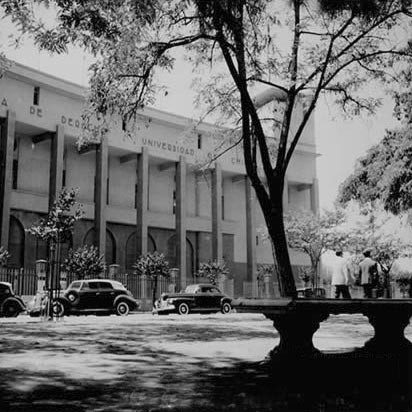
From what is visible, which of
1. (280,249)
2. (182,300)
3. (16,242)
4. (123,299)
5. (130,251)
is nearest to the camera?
(280,249)

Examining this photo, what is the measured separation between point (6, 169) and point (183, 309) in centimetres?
1355

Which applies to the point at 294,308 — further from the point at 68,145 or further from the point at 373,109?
the point at 68,145

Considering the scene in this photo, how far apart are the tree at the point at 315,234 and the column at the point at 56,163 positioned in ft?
63.0

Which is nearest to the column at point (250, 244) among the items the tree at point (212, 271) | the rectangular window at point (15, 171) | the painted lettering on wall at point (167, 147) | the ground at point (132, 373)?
the tree at point (212, 271)

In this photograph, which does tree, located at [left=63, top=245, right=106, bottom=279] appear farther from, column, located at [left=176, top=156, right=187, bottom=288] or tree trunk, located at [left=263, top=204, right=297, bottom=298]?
tree trunk, located at [left=263, top=204, right=297, bottom=298]

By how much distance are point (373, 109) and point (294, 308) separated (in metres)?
9.46

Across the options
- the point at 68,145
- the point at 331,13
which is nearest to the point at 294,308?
the point at 331,13

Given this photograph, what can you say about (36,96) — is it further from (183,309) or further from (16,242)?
(183,309)

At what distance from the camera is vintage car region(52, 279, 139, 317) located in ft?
69.2

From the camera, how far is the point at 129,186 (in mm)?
39656

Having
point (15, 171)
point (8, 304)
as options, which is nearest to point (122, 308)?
point (8, 304)

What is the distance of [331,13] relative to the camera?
944cm

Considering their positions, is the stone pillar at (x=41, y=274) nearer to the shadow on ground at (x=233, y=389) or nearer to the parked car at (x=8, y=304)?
the parked car at (x=8, y=304)

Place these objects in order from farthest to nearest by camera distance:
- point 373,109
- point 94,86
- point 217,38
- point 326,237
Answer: point 326,237
point 373,109
point 94,86
point 217,38
